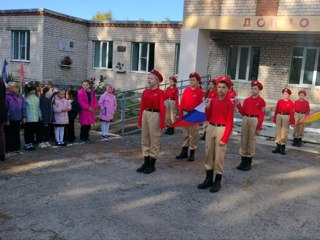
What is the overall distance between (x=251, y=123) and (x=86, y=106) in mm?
3669

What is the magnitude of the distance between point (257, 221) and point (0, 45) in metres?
17.9

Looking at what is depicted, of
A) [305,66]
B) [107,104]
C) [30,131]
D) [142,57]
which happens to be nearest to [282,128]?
[107,104]

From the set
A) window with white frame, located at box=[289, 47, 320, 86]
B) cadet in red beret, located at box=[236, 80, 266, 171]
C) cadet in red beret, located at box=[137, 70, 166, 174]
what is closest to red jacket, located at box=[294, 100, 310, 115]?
Answer: cadet in red beret, located at box=[236, 80, 266, 171]

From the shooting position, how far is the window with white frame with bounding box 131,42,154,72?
695 inches

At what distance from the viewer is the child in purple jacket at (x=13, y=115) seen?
267 inches

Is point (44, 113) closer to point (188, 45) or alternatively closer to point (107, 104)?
point (107, 104)

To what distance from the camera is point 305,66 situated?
1366cm

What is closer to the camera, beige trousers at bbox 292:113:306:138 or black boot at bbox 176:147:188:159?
black boot at bbox 176:147:188:159

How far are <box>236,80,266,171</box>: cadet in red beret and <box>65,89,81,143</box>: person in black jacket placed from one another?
142 inches

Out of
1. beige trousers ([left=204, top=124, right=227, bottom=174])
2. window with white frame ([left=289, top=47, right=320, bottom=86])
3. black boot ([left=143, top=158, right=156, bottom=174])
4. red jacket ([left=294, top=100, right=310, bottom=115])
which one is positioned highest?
window with white frame ([left=289, top=47, right=320, bottom=86])

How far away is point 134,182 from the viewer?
18.3 ft

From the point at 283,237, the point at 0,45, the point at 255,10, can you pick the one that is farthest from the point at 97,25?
the point at 283,237

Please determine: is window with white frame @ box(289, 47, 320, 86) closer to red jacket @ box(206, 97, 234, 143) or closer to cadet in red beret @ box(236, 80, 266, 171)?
cadet in red beret @ box(236, 80, 266, 171)

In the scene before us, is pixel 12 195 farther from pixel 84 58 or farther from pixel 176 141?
pixel 84 58
